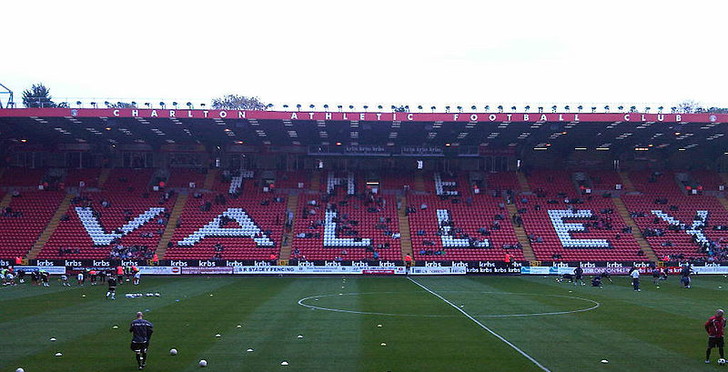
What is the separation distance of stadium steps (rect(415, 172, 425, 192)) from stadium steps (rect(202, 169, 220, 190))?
2080cm

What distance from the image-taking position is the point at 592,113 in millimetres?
56469

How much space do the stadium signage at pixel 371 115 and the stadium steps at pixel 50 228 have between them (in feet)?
36.3

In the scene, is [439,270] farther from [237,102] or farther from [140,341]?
[237,102]

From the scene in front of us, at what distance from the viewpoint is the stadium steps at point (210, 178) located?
68938 mm

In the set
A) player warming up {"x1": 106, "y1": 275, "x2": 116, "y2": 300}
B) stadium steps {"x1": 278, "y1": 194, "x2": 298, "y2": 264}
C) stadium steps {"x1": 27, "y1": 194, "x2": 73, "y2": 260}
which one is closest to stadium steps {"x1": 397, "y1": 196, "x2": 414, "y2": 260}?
stadium steps {"x1": 278, "y1": 194, "x2": 298, "y2": 264}

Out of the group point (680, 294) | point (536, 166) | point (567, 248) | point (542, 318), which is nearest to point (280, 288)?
point (542, 318)

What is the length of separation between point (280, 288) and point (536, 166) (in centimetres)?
4021

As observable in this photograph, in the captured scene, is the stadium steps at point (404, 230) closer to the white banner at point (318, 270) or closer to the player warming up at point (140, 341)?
the white banner at point (318, 270)

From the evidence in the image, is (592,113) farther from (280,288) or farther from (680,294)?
(280,288)

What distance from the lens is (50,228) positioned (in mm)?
61125

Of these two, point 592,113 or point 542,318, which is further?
point 592,113

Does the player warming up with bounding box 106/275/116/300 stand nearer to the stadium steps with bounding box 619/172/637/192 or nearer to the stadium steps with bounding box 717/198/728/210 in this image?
the stadium steps with bounding box 619/172/637/192

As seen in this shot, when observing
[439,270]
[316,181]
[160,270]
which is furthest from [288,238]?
[439,270]

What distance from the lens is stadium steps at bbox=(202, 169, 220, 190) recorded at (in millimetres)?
68938
